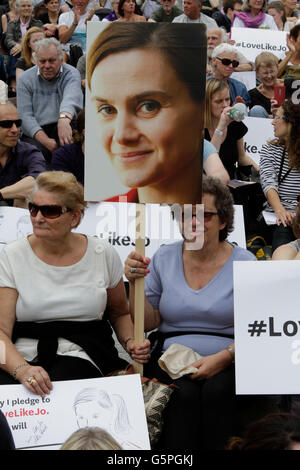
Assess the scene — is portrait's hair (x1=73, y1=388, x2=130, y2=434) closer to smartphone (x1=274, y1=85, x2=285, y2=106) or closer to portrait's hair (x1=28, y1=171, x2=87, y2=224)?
portrait's hair (x1=28, y1=171, x2=87, y2=224)

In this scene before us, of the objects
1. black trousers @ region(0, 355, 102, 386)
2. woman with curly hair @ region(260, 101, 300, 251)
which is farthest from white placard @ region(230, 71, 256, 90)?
black trousers @ region(0, 355, 102, 386)

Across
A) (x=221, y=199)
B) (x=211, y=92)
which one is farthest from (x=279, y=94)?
(x=221, y=199)

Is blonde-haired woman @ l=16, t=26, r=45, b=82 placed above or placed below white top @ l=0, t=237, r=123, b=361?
above

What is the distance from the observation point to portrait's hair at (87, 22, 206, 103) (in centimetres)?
297

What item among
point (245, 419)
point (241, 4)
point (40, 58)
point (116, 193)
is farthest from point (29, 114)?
point (241, 4)

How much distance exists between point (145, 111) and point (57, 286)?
3.13ft

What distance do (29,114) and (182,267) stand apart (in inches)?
140

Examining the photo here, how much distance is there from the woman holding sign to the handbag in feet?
2.62

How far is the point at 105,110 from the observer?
10.1 ft

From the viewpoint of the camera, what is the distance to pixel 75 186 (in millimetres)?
3607

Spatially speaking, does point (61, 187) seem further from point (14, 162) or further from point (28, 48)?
point (28, 48)

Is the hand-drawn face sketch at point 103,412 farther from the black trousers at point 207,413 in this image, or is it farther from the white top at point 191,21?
the white top at point 191,21
